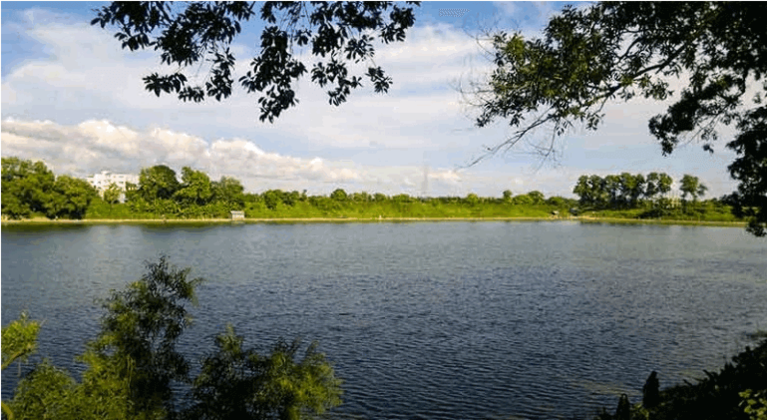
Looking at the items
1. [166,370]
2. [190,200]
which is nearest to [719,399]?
[166,370]

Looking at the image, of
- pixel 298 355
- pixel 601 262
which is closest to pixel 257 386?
pixel 298 355

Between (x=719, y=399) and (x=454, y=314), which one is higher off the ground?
(x=719, y=399)

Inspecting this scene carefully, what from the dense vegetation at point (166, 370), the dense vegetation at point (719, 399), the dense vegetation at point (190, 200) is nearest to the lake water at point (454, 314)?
the dense vegetation at point (166, 370)

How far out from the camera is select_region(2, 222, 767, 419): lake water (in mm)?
24750

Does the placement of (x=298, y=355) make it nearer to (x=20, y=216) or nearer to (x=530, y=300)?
(x=530, y=300)

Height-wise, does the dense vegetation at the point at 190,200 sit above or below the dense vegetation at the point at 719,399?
above

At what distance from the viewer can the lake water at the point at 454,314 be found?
2475cm

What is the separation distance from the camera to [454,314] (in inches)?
1547

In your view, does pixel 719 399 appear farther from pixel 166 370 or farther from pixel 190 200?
pixel 190 200

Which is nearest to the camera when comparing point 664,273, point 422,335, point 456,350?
point 456,350

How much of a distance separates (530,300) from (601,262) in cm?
3254

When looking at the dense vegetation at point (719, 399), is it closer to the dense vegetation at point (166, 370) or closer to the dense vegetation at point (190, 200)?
the dense vegetation at point (166, 370)

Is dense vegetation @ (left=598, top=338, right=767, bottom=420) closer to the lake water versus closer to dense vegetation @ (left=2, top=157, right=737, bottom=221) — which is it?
the lake water

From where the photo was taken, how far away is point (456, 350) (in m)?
30.3
